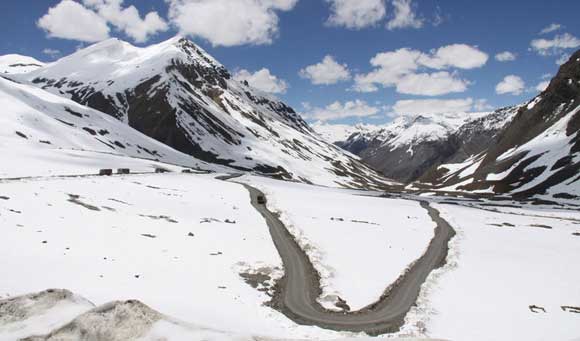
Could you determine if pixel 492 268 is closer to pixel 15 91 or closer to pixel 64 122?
pixel 64 122

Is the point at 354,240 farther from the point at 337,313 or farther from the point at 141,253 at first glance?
the point at 141,253

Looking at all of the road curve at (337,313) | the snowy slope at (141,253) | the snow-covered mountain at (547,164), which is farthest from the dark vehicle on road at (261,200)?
the snow-covered mountain at (547,164)

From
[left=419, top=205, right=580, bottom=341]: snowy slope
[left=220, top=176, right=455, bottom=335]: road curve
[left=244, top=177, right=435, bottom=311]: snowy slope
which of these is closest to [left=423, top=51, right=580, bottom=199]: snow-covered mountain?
[left=244, top=177, right=435, bottom=311]: snowy slope

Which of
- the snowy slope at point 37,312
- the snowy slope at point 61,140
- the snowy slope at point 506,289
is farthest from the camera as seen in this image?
the snowy slope at point 61,140

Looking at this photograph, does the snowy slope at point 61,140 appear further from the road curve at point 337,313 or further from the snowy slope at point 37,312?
the snowy slope at point 37,312

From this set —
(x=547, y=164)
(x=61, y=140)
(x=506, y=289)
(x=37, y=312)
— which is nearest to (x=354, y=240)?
(x=506, y=289)

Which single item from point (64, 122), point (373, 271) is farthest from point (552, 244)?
point (64, 122)

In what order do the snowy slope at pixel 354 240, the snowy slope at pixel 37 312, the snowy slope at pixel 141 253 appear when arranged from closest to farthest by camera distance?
the snowy slope at pixel 37 312
the snowy slope at pixel 141 253
the snowy slope at pixel 354 240
